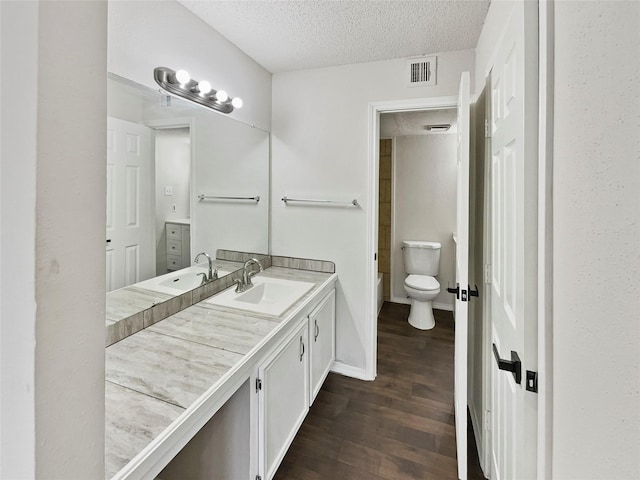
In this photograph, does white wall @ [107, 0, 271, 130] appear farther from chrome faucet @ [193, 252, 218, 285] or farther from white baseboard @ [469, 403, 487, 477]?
white baseboard @ [469, 403, 487, 477]

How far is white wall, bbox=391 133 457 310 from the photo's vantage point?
3.96 metres

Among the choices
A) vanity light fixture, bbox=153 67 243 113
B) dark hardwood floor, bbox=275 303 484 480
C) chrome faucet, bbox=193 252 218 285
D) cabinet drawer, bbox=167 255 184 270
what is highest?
vanity light fixture, bbox=153 67 243 113

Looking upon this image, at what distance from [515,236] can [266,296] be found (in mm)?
1679

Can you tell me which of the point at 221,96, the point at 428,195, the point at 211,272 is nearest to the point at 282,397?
the point at 211,272

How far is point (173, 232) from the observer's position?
5.92ft

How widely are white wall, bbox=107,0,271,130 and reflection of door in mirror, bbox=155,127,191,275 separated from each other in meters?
0.30

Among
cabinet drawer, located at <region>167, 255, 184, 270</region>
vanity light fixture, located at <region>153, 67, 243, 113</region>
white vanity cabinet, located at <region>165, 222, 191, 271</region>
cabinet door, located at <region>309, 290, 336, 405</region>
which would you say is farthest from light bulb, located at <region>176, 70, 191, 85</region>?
cabinet door, located at <region>309, 290, 336, 405</region>

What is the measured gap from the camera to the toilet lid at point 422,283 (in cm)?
343

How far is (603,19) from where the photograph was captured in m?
0.49

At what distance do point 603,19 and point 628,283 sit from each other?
40 cm

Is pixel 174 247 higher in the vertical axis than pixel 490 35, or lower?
lower

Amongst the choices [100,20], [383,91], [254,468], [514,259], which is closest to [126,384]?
[254,468]

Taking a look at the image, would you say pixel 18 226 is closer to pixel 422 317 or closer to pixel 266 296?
pixel 266 296

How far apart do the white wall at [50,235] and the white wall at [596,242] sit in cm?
71
